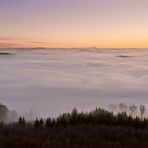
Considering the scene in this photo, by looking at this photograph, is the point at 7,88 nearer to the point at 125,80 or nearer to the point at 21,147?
the point at 125,80

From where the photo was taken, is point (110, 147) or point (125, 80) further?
point (125, 80)

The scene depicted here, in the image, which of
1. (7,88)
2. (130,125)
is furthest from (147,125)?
(7,88)

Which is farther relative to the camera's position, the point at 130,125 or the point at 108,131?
the point at 130,125

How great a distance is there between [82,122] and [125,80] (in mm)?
112149

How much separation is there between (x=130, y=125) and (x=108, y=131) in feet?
7.73

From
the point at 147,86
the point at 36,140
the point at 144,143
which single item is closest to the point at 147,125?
the point at 144,143

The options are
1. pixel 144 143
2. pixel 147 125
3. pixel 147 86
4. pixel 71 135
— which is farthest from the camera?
pixel 147 86

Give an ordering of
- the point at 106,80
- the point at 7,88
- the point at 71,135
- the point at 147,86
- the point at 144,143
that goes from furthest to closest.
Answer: the point at 106,80 → the point at 147,86 → the point at 7,88 → the point at 71,135 → the point at 144,143

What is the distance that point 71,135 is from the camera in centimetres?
998

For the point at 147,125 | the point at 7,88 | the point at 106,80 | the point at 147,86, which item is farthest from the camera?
the point at 106,80

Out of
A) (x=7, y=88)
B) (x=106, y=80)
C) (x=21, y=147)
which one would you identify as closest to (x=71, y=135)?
(x=21, y=147)

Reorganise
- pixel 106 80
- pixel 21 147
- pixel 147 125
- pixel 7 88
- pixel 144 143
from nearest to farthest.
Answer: pixel 21 147 < pixel 144 143 < pixel 147 125 < pixel 7 88 < pixel 106 80

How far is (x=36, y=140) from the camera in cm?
864

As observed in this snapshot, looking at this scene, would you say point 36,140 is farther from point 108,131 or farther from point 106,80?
point 106,80
